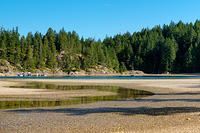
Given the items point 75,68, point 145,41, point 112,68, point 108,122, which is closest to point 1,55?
point 75,68

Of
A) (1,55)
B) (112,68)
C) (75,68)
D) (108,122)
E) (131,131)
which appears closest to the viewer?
(131,131)

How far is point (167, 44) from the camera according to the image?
16662 cm

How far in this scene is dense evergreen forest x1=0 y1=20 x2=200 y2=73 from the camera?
144 m

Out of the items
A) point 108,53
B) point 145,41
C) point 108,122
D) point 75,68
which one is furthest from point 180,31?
point 108,122

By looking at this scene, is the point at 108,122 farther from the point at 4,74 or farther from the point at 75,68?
the point at 75,68

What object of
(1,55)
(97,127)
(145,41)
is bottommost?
(97,127)

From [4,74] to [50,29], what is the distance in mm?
62185

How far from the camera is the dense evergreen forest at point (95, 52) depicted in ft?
473

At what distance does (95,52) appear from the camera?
540 feet

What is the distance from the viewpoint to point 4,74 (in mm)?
123062

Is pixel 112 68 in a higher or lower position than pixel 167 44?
lower

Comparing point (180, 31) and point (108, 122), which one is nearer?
point (108, 122)

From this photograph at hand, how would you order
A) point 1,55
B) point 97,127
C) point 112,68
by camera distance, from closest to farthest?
point 97,127 < point 1,55 < point 112,68

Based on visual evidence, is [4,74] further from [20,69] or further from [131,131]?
[131,131]
